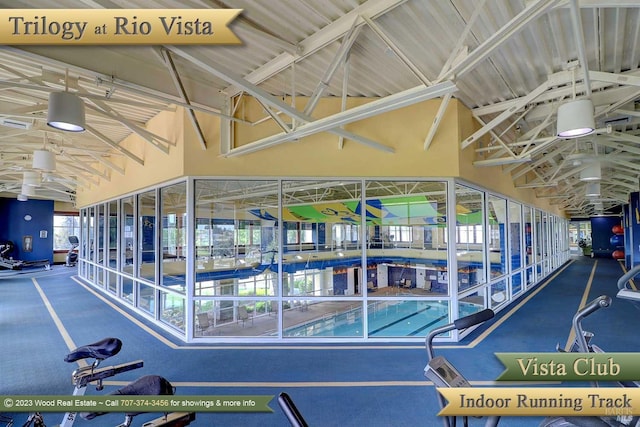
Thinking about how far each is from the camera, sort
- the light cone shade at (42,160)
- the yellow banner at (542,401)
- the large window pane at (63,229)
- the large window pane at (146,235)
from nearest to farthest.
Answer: the yellow banner at (542,401) < the light cone shade at (42,160) < the large window pane at (146,235) < the large window pane at (63,229)

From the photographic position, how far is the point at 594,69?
4082 mm

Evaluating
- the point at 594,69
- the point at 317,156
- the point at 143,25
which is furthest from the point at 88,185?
the point at 594,69

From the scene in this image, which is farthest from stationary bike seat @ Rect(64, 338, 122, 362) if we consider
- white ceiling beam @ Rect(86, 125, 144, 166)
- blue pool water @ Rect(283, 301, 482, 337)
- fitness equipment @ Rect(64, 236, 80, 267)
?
fitness equipment @ Rect(64, 236, 80, 267)

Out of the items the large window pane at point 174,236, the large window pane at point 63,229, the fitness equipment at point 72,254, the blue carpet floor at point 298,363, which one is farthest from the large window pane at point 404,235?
the large window pane at point 63,229

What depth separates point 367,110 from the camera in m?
3.37

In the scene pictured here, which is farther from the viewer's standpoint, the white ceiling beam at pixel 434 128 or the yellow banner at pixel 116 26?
the white ceiling beam at pixel 434 128

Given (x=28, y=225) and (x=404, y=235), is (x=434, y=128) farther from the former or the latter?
(x=28, y=225)

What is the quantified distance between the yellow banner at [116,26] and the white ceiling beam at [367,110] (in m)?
1.89

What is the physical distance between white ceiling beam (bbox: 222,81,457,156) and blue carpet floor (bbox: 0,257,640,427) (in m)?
2.86

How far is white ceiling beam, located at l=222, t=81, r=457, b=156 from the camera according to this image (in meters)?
2.94

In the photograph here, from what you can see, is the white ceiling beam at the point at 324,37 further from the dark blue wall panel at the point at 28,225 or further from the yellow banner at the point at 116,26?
the dark blue wall panel at the point at 28,225

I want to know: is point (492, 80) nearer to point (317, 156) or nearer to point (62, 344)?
point (317, 156)

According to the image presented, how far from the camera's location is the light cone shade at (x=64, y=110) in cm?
347

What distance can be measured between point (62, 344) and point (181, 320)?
167 cm
